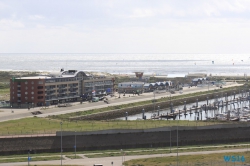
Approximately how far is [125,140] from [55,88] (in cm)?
4959

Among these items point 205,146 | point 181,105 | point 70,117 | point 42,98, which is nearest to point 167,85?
point 181,105

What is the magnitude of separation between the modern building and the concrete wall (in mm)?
41091

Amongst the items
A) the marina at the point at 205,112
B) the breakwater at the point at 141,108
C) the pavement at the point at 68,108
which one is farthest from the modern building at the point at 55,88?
the marina at the point at 205,112

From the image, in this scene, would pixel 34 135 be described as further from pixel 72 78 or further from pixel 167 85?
pixel 167 85

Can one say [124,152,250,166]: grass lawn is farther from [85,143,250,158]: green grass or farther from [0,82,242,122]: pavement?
[0,82,242,122]: pavement

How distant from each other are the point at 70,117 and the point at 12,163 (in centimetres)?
3854

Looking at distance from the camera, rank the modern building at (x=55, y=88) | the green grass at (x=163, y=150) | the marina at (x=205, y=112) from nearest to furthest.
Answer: the green grass at (x=163, y=150) < the marina at (x=205, y=112) < the modern building at (x=55, y=88)

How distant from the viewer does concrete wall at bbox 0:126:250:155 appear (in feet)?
246

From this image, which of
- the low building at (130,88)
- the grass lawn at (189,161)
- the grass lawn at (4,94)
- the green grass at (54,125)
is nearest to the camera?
the grass lawn at (189,161)

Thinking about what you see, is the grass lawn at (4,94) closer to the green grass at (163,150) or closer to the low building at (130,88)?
the low building at (130,88)

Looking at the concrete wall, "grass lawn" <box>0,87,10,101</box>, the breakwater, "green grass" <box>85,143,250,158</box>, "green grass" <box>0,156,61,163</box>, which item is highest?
"grass lawn" <box>0,87,10,101</box>

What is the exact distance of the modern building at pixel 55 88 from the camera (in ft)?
388

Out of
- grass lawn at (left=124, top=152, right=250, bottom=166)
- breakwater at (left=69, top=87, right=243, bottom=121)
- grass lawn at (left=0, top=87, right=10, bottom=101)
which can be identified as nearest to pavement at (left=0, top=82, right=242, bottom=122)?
breakwater at (left=69, top=87, right=243, bottom=121)

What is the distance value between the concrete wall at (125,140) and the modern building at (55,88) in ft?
135
